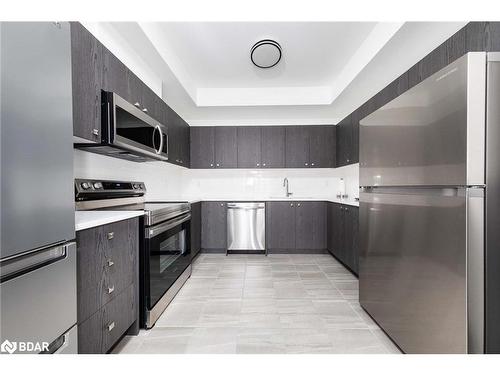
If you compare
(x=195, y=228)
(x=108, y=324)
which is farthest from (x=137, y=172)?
(x=108, y=324)

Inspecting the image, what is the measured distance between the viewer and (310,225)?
4.51 m

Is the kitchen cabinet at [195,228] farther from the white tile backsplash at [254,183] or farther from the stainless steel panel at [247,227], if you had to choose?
the white tile backsplash at [254,183]

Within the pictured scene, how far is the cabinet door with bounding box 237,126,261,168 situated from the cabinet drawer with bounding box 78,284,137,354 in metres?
3.17

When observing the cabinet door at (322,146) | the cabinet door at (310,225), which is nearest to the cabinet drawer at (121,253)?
the cabinet door at (310,225)

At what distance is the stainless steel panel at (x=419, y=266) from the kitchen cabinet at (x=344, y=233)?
45.2 inches

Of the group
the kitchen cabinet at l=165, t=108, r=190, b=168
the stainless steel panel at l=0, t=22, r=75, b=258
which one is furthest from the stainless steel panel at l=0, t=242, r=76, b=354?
the kitchen cabinet at l=165, t=108, r=190, b=168

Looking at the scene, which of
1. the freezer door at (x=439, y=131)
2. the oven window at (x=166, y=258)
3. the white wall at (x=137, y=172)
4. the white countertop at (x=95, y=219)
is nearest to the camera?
the freezer door at (x=439, y=131)

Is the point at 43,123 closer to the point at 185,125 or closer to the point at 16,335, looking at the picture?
the point at 16,335

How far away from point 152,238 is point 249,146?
2.99 m

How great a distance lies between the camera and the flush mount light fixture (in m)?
2.87

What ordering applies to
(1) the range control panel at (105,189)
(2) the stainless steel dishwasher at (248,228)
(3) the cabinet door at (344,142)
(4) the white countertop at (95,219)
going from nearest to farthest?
(4) the white countertop at (95,219), (1) the range control panel at (105,189), (3) the cabinet door at (344,142), (2) the stainless steel dishwasher at (248,228)

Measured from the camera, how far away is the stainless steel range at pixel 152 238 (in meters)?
2.04

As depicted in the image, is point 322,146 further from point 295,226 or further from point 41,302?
point 41,302
